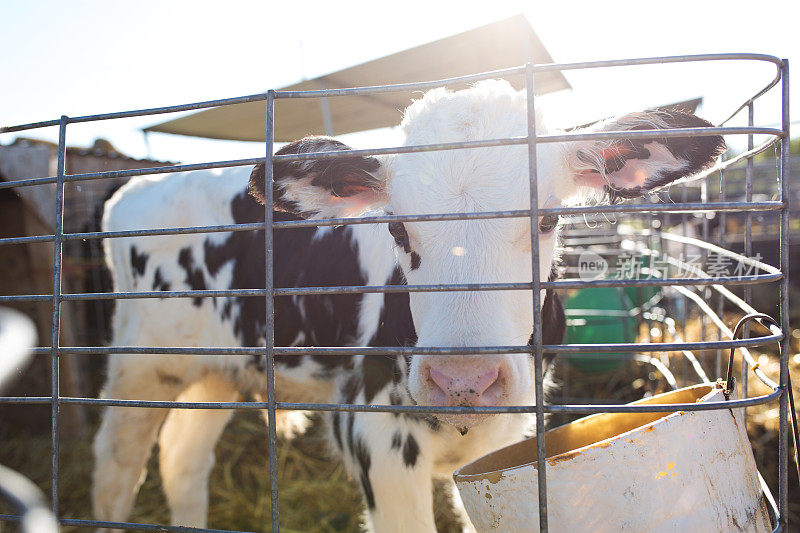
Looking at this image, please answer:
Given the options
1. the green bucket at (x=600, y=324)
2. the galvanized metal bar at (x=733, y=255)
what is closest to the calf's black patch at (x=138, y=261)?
the galvanized metal bar at (x=733, y=255)

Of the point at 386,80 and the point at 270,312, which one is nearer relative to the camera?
the point at 270,312

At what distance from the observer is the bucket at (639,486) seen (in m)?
1.29

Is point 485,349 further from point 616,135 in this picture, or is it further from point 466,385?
point 616,135

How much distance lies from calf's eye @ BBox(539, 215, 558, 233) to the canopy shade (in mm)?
2945

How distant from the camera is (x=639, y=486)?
51.1 inches

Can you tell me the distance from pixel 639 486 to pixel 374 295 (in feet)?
5.12

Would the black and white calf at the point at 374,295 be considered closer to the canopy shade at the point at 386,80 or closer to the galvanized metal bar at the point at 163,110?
the galvanized metal bar at the point at 163,110

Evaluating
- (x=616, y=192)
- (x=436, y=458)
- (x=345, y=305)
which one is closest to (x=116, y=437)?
(x=345, y=305)

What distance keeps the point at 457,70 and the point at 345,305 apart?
3.40 m

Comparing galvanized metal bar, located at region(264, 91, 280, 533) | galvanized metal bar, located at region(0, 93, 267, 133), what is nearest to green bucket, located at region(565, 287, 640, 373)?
galvanized metal bar, located at region(264, 91, 280, 533)

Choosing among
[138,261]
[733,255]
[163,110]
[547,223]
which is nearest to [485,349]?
[547,223]

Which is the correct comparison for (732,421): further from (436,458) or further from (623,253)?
(623,253)

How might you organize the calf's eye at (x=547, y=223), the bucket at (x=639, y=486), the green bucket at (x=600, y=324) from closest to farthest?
the bucket at (x=639, y=486) → the calf's eye at (x=547, y=223) → the green bucket at (x=600, y=324)

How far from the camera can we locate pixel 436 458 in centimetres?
240
